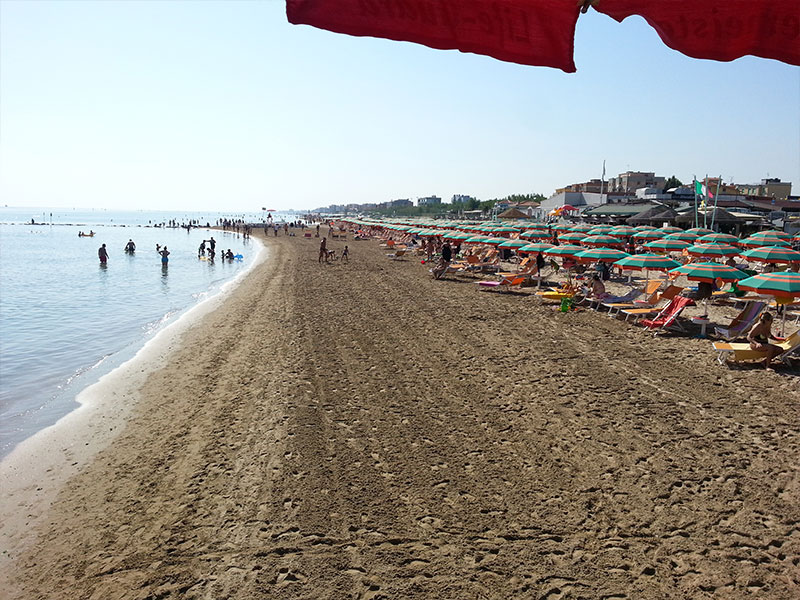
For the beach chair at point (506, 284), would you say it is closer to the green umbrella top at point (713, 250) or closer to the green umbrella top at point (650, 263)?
the green umbrella top at point (650, 263)

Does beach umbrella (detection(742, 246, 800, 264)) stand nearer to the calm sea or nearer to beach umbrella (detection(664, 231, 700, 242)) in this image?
beach umbrella (detection(664, 231, 700, 242))

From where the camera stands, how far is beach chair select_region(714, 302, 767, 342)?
947 centimetres

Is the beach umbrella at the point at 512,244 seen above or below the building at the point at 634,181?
below

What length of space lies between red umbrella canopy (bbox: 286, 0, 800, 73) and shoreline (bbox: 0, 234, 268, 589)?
485cm

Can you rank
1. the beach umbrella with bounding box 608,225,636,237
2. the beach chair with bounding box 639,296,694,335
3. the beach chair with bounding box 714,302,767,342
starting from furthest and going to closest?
the beach umbrella with bounding box 608,225,636,237 → the beach chair with bounding box 639,296,694,335 → the beach chair with bounding box 714,302,767,342

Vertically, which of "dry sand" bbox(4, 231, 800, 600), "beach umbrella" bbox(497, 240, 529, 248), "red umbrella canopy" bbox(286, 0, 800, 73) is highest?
"red umbrella canopy" bbox(286, 0, 800, 73)

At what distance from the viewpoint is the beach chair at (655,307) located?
37.0 ft

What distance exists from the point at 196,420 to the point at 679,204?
1748 inches

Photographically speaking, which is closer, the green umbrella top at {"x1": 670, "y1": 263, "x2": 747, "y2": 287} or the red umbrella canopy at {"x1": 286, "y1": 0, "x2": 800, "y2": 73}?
the red umbrella canopy at {"x1": 286, "y1": 0, "x2": 800, "y2": 73}

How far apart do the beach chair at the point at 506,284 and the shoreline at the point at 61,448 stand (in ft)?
32.5

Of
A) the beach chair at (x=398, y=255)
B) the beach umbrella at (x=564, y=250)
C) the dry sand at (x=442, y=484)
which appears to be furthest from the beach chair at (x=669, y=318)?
the beach chair at (x=398, y=255)

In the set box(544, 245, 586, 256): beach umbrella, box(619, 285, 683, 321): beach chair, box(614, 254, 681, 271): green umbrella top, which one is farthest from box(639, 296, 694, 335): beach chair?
box(544, 245, 586, 256): beach umbrella

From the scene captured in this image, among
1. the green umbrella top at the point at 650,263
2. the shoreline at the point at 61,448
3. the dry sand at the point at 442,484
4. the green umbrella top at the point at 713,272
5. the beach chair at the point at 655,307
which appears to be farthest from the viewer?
the green umbrella top at the point at 650,263

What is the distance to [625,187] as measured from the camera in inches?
3159
